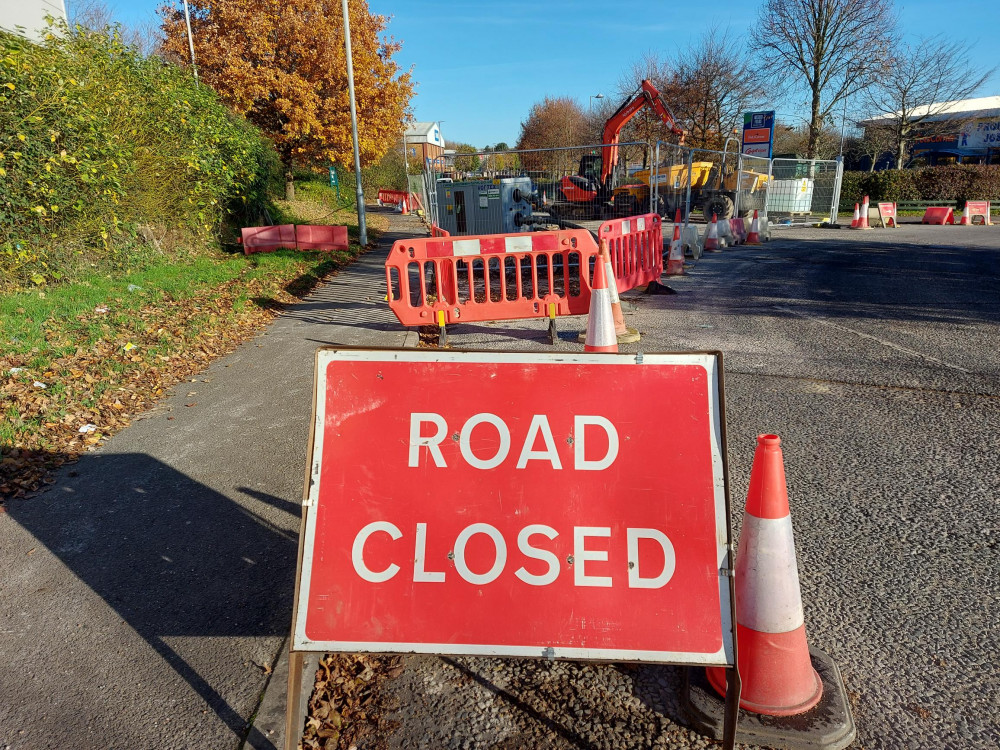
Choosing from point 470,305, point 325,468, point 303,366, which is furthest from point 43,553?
point 470,305

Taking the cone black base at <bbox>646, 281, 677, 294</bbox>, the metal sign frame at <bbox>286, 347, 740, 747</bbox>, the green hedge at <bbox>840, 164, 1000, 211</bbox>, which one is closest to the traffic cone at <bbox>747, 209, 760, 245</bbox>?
the cone black base at <bbox>646, 281, 677, 294</bbox>

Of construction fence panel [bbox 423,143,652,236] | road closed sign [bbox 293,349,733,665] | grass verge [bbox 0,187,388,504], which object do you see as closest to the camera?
road closed sign [bbox 293,349,733,665]

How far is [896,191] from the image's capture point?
109ft

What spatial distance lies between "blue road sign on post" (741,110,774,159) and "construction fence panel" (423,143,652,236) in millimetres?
8909

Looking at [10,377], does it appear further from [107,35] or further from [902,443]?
[107,35]

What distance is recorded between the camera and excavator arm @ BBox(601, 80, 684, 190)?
1842cm

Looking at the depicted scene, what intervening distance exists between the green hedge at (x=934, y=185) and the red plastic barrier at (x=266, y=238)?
94.8 ft

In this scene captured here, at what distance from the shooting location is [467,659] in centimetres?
270

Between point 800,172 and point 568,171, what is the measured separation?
980cm

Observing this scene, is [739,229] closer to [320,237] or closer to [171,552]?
[320,237]

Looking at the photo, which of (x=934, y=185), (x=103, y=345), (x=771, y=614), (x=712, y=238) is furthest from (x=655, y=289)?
(x=934, y=185)

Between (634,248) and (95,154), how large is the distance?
7936 millimetres

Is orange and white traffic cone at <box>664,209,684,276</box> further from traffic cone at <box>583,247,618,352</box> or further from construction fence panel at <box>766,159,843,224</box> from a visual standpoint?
construction fence panel at <box>766,159,843,224</box>

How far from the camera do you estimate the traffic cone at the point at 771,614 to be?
2252mm
